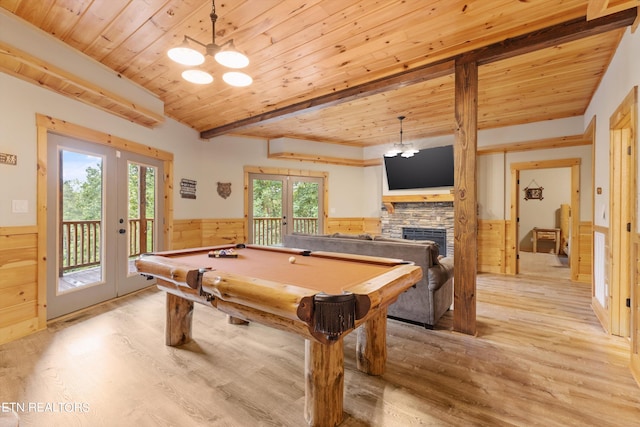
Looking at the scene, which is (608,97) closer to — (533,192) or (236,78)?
(236,78)

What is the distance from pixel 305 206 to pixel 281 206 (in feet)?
1.99

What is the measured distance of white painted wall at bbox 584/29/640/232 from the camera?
2.30m

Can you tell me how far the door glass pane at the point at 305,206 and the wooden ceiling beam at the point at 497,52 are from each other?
9.27ft

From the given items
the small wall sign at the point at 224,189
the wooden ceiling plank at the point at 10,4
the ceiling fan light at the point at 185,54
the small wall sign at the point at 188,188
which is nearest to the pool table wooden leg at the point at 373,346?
the ceiling fan light at the point at 185,54

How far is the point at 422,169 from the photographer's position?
6.19 m

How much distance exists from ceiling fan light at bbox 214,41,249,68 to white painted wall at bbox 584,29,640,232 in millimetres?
2946

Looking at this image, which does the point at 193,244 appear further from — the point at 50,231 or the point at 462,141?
the point at 462,141

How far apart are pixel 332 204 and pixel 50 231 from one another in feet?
17.0

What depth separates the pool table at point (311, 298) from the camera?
1330 mm

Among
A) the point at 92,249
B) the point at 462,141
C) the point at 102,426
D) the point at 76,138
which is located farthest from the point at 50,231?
the point at 462,141

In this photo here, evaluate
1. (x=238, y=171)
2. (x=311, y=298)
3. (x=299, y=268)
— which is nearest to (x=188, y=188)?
(x=238, y=171)

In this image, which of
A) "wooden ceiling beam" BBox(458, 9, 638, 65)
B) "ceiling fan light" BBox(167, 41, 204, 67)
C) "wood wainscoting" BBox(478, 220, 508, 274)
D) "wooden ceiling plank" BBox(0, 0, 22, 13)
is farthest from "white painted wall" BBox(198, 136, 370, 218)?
"wooden ceiling beam" BBox(458, 9, 638, 65)

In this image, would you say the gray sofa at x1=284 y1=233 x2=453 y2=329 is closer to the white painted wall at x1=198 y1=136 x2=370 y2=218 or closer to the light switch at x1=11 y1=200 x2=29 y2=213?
the light switch at x1=11 y1=200 x2=29 y2=213

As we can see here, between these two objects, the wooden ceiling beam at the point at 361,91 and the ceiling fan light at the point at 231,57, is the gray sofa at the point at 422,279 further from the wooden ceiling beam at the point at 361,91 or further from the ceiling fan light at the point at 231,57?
the ceiling fan light at the point at 231,57
